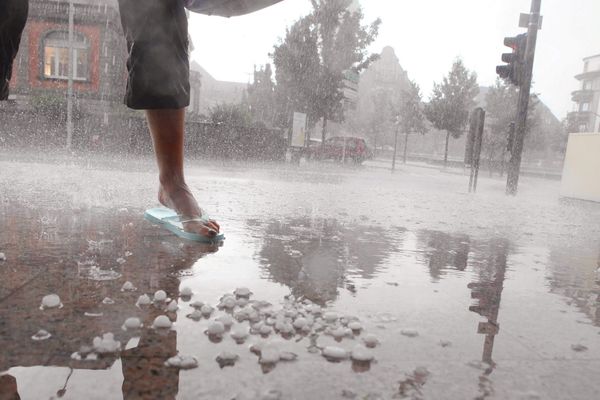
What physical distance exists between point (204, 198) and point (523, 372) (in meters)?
3.47

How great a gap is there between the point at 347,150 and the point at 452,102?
369 inches

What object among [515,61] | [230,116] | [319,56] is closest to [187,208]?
[515,61]

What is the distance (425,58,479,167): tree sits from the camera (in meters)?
26.5

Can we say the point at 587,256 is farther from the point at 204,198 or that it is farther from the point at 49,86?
the point at 49,86

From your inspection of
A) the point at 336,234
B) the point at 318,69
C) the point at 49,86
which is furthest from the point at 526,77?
the point at 49,86

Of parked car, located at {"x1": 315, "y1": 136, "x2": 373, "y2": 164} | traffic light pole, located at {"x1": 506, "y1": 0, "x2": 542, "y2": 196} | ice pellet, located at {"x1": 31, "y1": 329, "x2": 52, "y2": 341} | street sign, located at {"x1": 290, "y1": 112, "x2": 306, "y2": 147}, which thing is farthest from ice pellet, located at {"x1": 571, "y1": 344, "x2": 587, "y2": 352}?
parked car, located at {"x1": 315, "y1": 136, "x2": 373, "y2": 164}

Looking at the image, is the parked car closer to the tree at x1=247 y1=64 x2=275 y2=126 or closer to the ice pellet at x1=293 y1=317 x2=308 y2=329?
the tree at x1=247 y1=64 x2=275 y2=126

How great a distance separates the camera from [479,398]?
91cm

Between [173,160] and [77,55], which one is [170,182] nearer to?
[173,160]

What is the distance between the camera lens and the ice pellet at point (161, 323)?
1138mm

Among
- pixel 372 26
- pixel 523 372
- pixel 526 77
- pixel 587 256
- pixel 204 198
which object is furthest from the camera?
pixel 372 26

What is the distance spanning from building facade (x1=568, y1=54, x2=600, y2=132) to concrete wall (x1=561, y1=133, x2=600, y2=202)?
55.7 metres

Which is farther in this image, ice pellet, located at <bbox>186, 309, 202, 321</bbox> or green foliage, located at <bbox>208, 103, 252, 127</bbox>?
green foliage, located at <bbox>208, 103, 252, 127</bbox>

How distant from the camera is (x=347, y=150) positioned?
2078 centimetres
